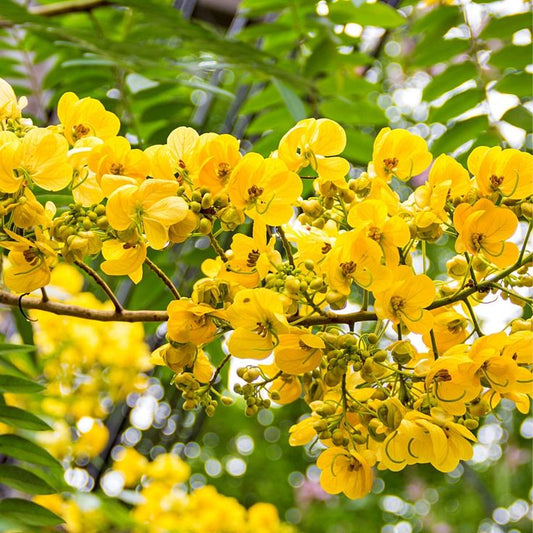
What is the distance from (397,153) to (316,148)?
93 millimetres

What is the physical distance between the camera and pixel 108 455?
6.49 ft

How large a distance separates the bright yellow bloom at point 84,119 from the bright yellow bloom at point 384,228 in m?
0.24

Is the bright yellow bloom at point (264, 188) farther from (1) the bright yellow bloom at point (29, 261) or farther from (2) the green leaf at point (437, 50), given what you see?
(2) the green leaf at point (437, 50)

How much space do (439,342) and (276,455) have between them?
460cm

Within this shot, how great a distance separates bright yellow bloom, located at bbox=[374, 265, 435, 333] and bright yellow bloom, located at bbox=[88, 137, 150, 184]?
22 centimetres

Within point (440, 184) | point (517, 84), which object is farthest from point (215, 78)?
point (440, 184)

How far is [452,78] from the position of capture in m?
1.15

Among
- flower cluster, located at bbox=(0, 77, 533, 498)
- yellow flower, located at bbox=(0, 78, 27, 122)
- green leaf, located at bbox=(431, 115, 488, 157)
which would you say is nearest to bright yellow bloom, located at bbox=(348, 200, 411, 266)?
flower cluster, located at bbox=(0, 77, 533, 498)

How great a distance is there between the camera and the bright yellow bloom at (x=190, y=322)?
53 centimetres

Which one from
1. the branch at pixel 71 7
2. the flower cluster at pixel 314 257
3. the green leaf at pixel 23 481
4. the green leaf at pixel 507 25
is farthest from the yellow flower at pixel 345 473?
the branch at pixel 71 7

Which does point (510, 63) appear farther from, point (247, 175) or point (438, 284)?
point (247, 175)

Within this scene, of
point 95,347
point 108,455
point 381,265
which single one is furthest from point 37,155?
point 108,455

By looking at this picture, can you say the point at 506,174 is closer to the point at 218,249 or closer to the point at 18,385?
the point at 218,249

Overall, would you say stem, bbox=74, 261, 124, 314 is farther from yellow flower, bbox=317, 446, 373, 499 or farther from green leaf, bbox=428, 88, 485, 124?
green leaf, bbox=428, 88, 485, 124
